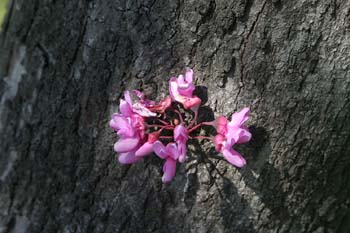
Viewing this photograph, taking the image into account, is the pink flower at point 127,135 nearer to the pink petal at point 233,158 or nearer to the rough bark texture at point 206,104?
the rough bark texture at point 206,104

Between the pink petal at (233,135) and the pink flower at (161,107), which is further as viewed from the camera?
the pink flower at (161,107)

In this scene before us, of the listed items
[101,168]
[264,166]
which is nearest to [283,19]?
[264,166]

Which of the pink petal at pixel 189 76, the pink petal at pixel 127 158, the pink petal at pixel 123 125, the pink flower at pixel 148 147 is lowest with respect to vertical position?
the pink petal at pixel 127 158

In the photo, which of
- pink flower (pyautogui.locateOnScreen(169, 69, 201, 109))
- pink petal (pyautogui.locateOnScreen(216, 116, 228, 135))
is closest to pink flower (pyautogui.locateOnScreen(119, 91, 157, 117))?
pink flower (pyautogui.locateOnScreen(169, 69, 201, 109))

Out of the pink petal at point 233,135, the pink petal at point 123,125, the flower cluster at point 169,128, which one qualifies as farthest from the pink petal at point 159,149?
the pink petal at point 233,135

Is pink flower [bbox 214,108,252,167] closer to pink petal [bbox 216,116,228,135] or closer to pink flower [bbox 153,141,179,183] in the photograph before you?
pink petal [bbox 216,116,228,135]

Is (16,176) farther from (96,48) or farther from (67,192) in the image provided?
(96,48)

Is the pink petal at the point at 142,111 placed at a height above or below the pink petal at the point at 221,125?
above
